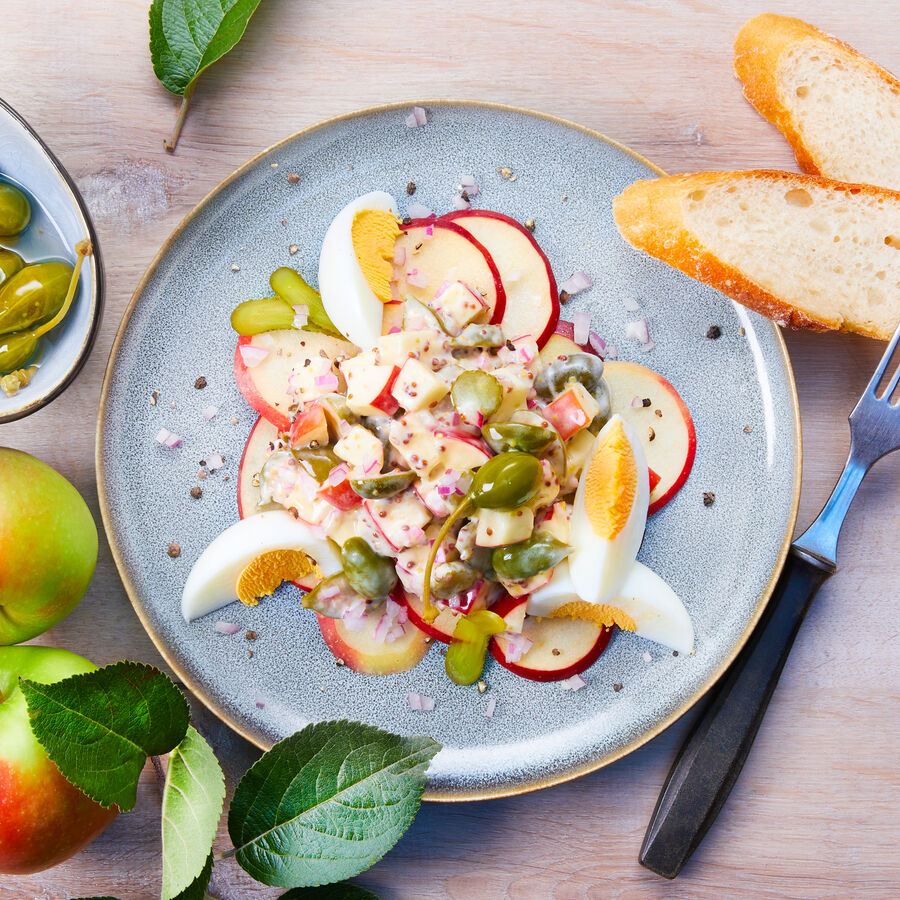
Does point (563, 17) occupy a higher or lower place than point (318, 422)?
higher

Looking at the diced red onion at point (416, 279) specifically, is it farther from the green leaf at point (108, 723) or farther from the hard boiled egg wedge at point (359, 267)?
the green leaf at point (108, 723)

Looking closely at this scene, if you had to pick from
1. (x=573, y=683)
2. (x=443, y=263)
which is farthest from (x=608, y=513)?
(x=443, y=263)

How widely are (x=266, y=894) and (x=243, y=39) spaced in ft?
6.22

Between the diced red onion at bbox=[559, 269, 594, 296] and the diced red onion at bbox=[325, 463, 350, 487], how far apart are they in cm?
56

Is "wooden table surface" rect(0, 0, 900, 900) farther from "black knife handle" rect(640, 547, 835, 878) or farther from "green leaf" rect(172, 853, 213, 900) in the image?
"green leaf" rect(172, 853, 213, 900)

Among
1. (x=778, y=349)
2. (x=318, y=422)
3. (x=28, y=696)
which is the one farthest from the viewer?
(x=778, y=349)

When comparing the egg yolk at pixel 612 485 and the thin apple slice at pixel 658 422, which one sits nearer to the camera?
the egg yolk at pixel 612 485

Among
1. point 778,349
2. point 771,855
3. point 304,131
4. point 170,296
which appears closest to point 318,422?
point 170,296

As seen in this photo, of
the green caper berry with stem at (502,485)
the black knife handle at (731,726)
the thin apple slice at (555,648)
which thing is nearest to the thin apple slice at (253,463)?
the green caper berry with stem at (502,485)

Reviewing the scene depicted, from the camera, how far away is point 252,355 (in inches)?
66.4

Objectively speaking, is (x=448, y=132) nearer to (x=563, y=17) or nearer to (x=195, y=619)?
(x=563, y=17)

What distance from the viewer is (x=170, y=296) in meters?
1.71

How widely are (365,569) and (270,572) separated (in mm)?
229

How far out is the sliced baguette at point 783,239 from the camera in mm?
1642
